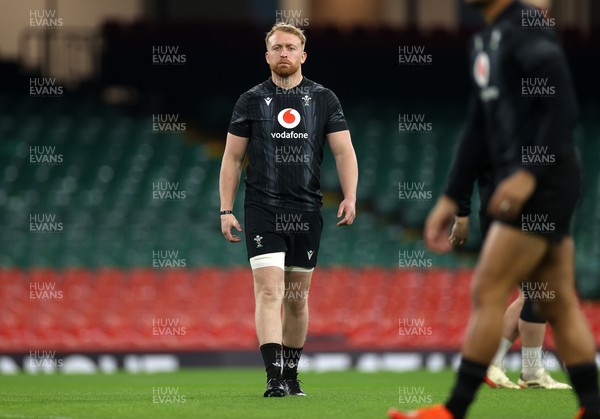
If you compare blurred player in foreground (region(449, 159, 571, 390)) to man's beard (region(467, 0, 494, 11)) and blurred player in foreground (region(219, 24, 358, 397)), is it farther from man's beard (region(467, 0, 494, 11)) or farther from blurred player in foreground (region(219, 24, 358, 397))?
man's beard (region(467, 0, 494, 11))

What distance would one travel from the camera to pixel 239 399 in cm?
840

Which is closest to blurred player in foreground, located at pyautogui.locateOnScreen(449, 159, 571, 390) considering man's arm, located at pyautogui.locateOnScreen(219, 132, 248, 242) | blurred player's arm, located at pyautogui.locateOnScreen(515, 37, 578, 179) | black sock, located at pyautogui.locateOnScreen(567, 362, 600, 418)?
man's arm, located at pyautogui.locateOnScreen(219, 132, 248, 242)

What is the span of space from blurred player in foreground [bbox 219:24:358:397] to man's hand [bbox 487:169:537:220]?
3.08 meters

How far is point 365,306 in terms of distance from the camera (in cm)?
1625

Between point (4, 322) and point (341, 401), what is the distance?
7902 mm

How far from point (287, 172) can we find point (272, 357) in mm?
1255

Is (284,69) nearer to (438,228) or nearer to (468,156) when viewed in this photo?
(468,156)

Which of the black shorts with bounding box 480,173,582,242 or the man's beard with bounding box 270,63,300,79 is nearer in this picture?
the black shorts with bounding box 480,173,582,242

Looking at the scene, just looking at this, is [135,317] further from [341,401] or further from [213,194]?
[341,401]

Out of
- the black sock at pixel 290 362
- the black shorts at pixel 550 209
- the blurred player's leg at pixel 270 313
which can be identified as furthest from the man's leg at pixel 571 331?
the black sock at pixel 290 362

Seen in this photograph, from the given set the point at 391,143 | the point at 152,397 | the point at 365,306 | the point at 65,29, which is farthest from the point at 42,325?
the point at 65,29

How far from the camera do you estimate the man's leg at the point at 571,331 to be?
19.0 feet

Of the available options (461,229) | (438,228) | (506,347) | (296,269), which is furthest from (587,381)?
(506,347)

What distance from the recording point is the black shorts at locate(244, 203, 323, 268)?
27.2 feet
